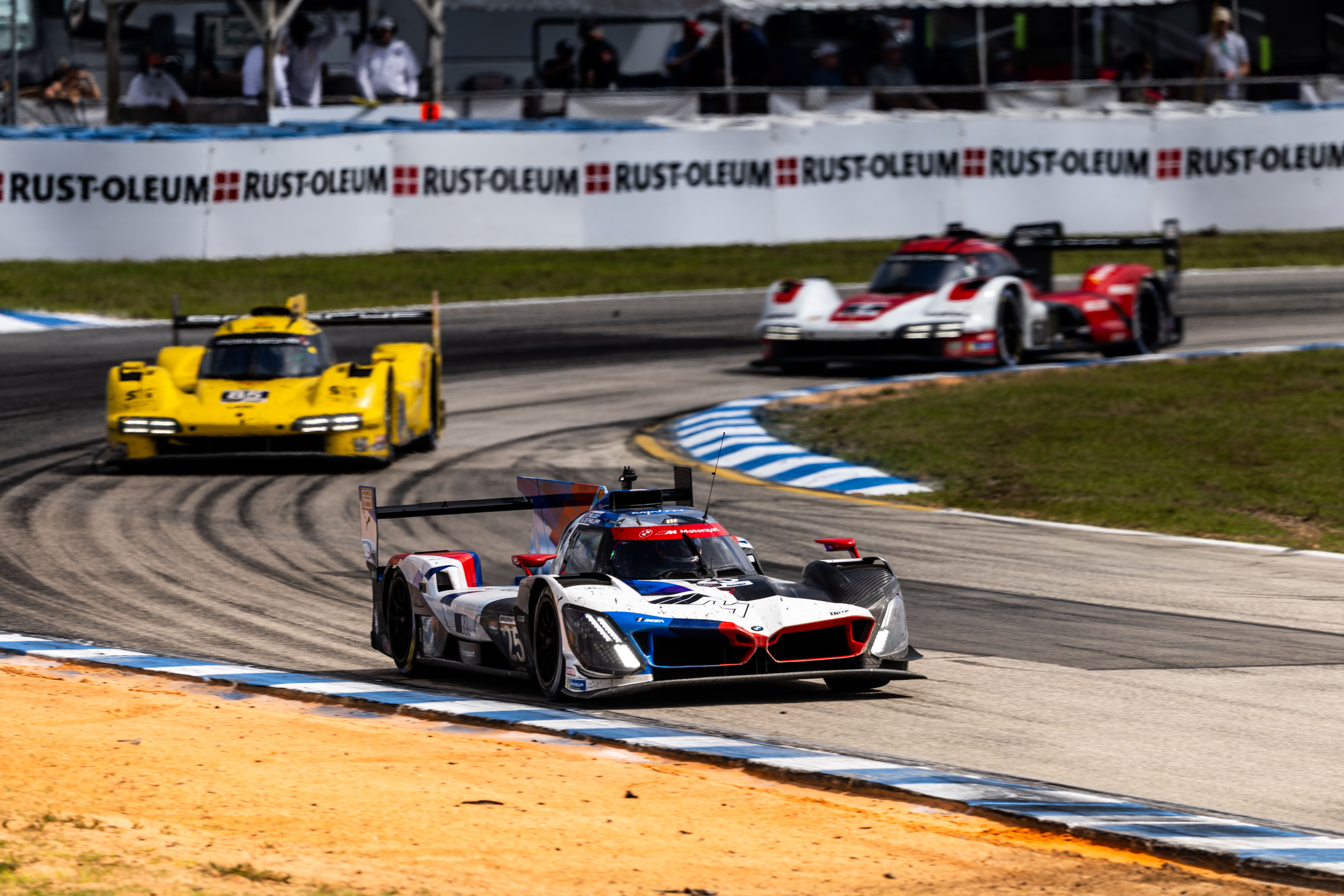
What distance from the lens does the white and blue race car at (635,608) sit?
8328mm

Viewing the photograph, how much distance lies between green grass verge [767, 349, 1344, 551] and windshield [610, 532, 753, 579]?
5.48m

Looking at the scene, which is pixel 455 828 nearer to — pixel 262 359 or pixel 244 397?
pixel 244 397

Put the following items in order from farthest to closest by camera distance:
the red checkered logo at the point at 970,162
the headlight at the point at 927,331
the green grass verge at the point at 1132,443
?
the red checkered logo at the point at 970,162, the headlight at the point at 927,331, the green grass verge at the point at 1132,443

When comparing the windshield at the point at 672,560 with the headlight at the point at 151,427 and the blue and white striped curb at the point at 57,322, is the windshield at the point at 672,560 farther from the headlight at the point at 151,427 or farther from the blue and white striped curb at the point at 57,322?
the blue and white striped curb at the point at 57,322

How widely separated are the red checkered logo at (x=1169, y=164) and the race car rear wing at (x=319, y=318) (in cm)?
1679

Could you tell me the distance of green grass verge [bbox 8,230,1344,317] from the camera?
25.8m

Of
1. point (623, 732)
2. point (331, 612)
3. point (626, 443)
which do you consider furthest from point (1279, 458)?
point (623, 732)

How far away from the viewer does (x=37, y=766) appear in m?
7.10

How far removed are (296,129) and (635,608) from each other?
2105cm

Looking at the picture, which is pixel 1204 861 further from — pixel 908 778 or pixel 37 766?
pixel 37 766

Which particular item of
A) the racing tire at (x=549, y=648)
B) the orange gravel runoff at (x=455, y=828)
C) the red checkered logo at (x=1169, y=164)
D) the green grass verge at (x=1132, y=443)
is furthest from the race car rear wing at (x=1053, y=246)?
the orange gravel runoff at (x=455, y=828)

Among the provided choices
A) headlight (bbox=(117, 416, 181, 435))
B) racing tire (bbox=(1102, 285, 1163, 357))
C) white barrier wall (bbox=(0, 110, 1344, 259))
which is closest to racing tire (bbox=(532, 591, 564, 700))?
headlight (bbox=(117, 416, 181, 435))

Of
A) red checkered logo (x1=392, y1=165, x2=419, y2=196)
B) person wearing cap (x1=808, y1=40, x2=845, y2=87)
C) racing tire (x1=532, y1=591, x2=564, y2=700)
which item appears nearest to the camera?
racing tire (x1=532, y1=591, x2=564, y2=700)

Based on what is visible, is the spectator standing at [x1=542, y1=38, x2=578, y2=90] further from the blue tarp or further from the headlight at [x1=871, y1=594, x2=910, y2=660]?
the headlight at [x1=871, y1=594, x2=910, y2=660]
